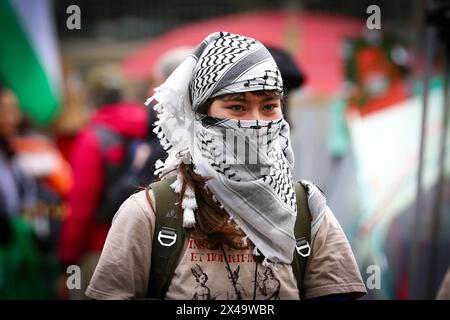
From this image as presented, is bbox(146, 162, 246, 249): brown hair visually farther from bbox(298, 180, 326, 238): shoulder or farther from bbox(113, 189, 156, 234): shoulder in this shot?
bbox(298, 180, 326, 238): shoulder

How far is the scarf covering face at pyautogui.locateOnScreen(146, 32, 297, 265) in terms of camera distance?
2387 mm

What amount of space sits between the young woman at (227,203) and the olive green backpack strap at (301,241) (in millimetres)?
18

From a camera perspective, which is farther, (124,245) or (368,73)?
(368,73)

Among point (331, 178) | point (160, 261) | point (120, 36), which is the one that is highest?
point (120, 36)

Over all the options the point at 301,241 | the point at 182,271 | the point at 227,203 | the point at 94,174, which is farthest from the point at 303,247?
the point at 94,174

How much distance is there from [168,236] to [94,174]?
2512 mm

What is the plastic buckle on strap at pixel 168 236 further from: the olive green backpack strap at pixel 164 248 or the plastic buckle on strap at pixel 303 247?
the plastic buckle on strap at pixel 303 247

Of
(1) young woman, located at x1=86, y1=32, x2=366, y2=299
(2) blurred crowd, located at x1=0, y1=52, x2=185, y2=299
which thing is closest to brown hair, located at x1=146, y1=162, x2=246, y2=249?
(1) young woman, located at x1=86, y1=32, x2=366, y2=299

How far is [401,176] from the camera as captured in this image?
5785 millimetres

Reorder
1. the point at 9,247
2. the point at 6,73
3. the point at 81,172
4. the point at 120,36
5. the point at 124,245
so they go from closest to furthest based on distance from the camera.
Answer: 1. the point at 124,245
2. the point at 81,172
3. the point at 9,247
4. the point at 120,36
5. the point at 6,73

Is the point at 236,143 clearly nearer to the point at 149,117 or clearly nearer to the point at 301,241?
the point at 301,241
